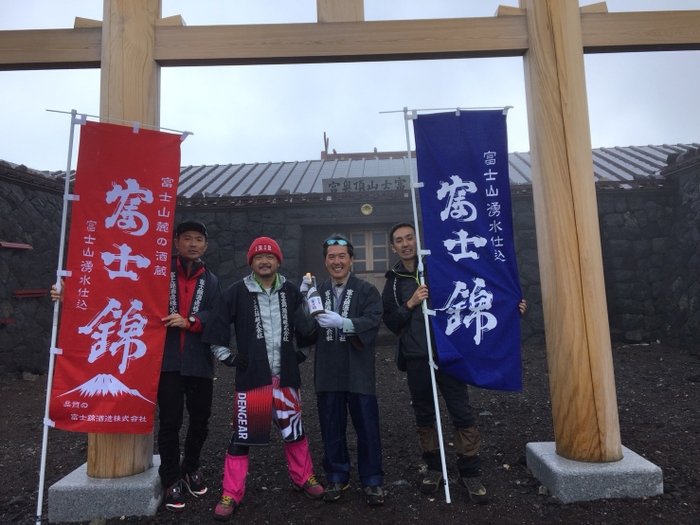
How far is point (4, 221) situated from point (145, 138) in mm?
5772

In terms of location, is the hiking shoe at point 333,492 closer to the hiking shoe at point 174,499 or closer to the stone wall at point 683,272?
the hiking shoe at point 174,499

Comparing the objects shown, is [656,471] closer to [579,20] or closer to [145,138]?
[579,20]

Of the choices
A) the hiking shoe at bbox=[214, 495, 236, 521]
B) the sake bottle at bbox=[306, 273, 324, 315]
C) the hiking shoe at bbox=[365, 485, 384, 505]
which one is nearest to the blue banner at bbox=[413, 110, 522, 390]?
the sake bottle at bbox=[306, 273, 324, 315]

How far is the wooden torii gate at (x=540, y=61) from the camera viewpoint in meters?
3.35

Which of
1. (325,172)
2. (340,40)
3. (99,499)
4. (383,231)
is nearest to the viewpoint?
(99,499)

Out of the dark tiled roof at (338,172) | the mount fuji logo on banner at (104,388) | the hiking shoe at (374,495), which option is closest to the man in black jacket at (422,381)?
the hiking shoe at (374,495)

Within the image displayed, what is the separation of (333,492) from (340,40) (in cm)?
325

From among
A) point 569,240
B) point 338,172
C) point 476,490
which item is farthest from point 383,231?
point 476,490

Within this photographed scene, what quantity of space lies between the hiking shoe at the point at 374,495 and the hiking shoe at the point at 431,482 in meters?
0.32

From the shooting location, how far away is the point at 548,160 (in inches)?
136

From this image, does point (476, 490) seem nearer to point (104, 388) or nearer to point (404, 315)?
point (404, 315)

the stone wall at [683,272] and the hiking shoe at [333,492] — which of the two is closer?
the hiking shoe at [333,492]

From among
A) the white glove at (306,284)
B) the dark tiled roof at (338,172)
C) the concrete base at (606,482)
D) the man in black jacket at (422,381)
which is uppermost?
the dark tiled roof at (338,172)

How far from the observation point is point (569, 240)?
3391 millimetres
